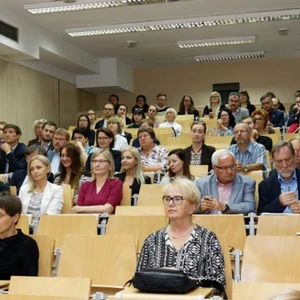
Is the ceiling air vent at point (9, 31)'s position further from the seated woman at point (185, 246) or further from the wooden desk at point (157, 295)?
the wooden desk at point (157, 295)

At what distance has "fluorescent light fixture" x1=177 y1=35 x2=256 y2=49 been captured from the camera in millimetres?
9935

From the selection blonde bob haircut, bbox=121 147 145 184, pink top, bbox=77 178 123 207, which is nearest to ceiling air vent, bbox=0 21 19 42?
blonde bob haircut, bbox=121 147 145 184

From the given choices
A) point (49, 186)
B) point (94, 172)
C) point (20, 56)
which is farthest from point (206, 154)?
point (20, 56)

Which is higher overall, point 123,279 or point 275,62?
point 275,62

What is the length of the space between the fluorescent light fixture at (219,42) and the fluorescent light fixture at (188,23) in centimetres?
104

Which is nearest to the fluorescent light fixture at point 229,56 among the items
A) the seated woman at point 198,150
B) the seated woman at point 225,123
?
the seated woman at point 225,123

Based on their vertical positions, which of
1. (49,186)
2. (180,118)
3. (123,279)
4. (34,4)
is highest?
(34,4)

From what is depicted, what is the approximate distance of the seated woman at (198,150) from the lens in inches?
203

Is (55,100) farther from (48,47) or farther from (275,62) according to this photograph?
(275,62)

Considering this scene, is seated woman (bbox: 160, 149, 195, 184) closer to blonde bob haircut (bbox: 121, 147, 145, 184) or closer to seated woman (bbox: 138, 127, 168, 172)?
blonde bob haircut (bbox: 121, 147, 145, 184)

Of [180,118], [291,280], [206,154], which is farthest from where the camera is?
[180,118]

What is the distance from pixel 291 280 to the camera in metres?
2.64

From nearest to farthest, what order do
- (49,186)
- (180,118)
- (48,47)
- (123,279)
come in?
(123,279) → (49,186) → (180,118) → (48,47)

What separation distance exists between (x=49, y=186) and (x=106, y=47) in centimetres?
684
